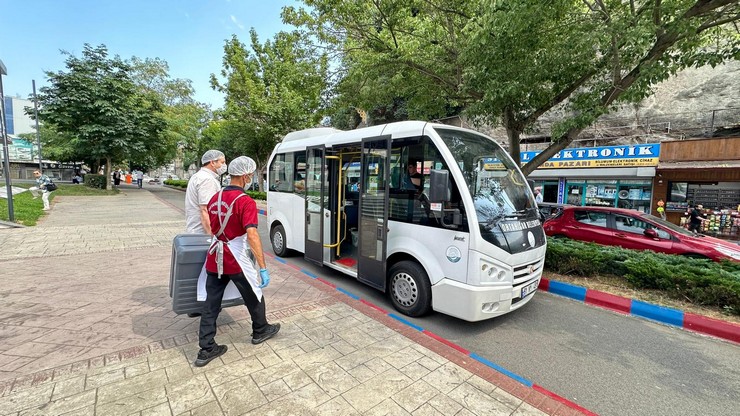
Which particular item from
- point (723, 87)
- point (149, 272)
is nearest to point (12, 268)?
point (149, 272)

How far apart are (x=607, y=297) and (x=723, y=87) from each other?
751 inches

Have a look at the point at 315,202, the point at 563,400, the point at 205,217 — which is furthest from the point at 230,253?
the point at 563,400

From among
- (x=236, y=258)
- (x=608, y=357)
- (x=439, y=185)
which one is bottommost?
(x=608, y=357)

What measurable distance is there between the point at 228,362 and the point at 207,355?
0.20m

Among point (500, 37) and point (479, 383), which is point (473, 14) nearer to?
point (500, 37)

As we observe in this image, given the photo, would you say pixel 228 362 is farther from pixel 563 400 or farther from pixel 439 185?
pixel 563 400

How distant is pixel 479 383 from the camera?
2.86 meters

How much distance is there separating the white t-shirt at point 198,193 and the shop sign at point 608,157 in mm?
15067

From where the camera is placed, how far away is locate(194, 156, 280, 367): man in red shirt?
2.93 m

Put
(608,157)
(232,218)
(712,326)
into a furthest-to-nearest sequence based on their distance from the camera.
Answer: (608,157) < (712,326) < (232,218)

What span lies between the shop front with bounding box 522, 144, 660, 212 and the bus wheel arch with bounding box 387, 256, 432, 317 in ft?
48.3

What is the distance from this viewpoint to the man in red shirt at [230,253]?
293 cm

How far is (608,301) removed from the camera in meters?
4.91

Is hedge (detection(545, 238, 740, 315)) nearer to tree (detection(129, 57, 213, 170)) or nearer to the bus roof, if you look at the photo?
the bus roof
